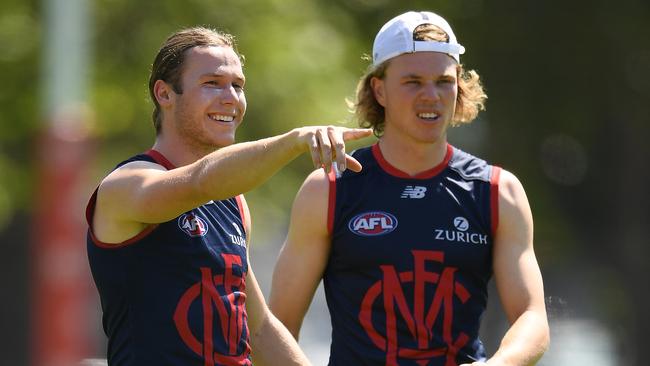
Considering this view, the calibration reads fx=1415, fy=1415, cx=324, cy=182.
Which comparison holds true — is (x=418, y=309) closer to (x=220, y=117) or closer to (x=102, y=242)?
(x=220, y=117)

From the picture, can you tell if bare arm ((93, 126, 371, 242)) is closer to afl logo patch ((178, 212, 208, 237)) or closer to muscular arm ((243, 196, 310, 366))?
afl logo patch ((178, 212, 208, 237))

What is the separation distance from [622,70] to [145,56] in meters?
9.02

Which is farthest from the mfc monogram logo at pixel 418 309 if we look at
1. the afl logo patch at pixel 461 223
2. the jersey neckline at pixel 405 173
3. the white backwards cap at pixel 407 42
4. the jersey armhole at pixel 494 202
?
the white backwards cap at pixel 407 42

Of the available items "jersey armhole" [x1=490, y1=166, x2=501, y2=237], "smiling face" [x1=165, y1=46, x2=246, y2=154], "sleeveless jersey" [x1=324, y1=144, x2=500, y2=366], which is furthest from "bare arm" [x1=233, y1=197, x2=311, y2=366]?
"jersey armhole" [x1=490, y1=166, x2=501, y2=237]

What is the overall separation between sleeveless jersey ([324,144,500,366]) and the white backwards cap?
51 centimetres

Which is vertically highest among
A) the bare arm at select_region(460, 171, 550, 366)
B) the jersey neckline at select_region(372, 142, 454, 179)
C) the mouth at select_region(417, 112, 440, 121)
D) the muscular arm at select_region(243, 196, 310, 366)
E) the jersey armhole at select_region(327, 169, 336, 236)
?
the mouth at select_region(417, 112, 440, 121)

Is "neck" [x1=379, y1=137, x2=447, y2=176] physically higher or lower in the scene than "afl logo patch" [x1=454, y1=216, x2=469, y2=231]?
higher

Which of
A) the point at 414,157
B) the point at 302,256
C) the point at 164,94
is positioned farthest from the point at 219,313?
the point at 414,157

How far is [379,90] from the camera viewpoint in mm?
6543

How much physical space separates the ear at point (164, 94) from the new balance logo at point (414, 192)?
4.06ft

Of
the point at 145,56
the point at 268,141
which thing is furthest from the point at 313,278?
the point at 145,56

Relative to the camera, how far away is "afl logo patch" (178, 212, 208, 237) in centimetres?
530

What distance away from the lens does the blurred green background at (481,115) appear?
52.5 ft

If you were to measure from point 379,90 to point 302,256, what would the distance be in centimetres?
86
